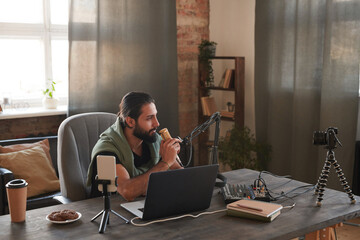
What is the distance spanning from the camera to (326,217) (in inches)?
85.2

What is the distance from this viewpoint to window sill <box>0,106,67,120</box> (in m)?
4.07

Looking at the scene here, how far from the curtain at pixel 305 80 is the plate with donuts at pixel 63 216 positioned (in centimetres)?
278

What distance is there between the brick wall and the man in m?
2.34

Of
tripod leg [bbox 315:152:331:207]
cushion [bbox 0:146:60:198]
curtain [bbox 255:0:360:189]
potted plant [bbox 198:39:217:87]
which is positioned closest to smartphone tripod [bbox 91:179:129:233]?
tripod leg [bbox 315:152:331:207]

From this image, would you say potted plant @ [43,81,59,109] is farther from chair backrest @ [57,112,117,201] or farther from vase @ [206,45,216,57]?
vase @ [206,45,216,57]

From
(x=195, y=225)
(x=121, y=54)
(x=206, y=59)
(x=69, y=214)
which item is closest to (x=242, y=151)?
(x=206, y=59)

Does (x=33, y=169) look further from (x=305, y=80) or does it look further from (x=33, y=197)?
(x=305, y=80)

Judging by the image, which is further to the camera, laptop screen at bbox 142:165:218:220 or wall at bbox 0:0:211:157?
wall at bbox 0:0:211:157

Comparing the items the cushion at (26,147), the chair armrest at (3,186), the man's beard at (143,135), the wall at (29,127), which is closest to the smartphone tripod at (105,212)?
the man's beard at (143,135)

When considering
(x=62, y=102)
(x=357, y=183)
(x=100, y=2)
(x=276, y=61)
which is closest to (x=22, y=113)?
(x=62, y=102)

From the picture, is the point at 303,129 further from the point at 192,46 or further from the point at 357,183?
the point at 192,46

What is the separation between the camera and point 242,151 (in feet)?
15.0

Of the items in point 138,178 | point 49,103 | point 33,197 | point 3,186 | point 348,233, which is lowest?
point 348,233

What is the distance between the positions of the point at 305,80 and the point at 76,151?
2.33 m
